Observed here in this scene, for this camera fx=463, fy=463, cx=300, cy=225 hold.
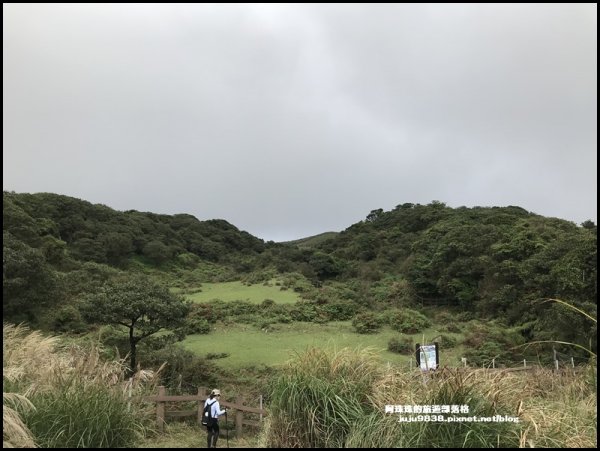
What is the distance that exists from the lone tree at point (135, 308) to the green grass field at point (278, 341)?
9.66 feet

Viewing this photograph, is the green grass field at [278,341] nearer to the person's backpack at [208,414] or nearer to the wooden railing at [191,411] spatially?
the wooden railing at [191,411]

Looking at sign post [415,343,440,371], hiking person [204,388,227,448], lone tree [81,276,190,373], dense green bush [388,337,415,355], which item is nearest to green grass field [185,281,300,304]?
dense green bush [388,337,415,355]

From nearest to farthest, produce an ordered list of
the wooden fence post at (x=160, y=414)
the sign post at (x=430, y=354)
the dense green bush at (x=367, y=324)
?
the sign post at (x=430, y=354), the wooden fence post at (x=160, y=414), the dense green bush at (x=367, y=324)

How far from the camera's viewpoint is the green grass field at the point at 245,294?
27.2 metres

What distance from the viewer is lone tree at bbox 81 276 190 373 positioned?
12.5 m

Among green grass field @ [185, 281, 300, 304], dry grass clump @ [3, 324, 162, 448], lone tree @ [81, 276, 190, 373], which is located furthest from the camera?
green grass field @ [185, 281, 300, 304]

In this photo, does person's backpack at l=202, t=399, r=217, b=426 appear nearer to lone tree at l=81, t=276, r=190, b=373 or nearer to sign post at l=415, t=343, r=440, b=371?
sign post at l=415, t=343, r=440, b=371

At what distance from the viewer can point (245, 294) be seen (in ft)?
94.1

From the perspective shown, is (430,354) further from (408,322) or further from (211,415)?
(408,322)

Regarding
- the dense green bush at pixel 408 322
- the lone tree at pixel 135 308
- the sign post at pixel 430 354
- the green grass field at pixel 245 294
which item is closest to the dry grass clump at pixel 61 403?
the sign post at pixel 430 354

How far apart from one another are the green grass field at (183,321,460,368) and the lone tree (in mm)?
2944

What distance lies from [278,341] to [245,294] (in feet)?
34.5

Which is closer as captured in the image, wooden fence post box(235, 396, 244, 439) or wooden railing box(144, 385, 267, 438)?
wooden railing box(144, 385, 267, 438)

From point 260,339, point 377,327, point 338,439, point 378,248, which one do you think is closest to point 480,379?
point 338,439
